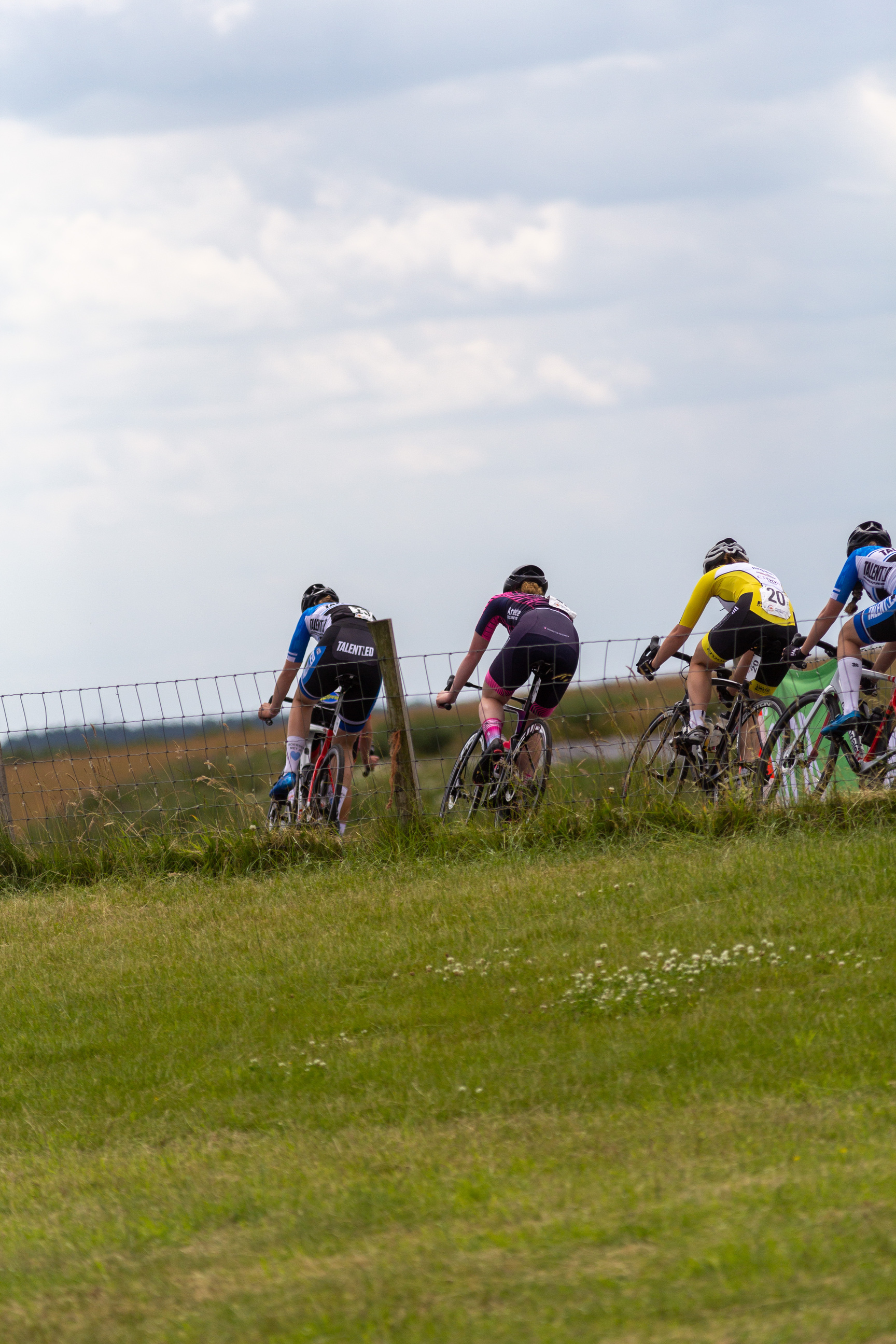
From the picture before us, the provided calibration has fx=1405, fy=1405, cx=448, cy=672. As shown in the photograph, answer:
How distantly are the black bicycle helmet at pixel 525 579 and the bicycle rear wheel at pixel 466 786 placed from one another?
1199 millimetres

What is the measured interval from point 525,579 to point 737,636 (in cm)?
181

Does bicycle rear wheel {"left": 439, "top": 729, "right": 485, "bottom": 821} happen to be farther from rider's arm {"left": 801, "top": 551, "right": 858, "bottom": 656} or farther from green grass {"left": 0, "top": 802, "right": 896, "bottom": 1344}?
rider's arm {"left": 801, "top": 551, "right": 858, "bottom": 656}

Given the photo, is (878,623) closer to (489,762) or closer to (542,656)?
(542,656)

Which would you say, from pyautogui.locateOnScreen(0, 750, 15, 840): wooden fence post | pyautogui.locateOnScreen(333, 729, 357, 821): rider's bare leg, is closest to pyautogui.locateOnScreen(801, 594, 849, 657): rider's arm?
pyautogui.locateOnScreen(333, 729, 357, 821): rider's bare leg

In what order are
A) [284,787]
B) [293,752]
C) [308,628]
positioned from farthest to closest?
[308,628]
[293,752]
[284,787]

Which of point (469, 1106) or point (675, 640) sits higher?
point (675, 640)

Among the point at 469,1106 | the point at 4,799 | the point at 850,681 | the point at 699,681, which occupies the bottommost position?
the point at 469,1106

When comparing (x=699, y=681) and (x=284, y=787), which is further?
(x=284, y=787)

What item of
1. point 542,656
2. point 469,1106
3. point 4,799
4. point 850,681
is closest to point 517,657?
point 542,656

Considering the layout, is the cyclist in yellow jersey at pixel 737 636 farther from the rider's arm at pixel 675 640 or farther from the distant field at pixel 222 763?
the distant field at pixel 222 763

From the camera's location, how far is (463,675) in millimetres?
10891

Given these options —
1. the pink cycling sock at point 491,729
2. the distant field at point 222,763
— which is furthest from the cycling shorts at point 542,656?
the pink cycling sock at point 491,729

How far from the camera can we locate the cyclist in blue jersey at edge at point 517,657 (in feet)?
35.0

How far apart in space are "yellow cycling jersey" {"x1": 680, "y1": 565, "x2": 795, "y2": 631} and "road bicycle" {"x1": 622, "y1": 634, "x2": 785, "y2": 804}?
0.35 m
